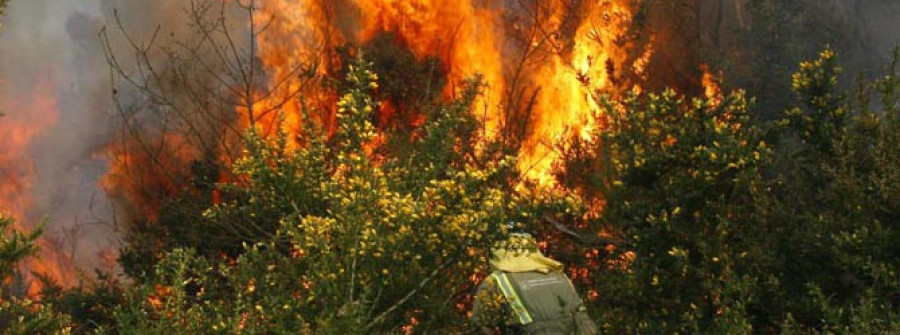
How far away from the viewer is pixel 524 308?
757 centimetres

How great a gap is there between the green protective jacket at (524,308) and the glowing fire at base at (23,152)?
12101 millimetres

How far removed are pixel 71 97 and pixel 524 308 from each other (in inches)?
517

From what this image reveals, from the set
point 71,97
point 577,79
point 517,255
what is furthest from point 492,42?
point 517,255

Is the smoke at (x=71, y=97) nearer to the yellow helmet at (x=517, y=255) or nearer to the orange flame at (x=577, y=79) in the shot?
the orange flame at (x=577, y=79)

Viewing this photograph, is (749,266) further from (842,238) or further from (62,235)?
(62,235)

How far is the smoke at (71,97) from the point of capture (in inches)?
698

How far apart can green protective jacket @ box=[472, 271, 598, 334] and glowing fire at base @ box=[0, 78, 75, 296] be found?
12.1 m

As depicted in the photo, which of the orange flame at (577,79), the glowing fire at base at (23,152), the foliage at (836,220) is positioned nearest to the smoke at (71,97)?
the glowing fire at base at (23,152)

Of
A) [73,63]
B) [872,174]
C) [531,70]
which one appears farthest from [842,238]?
[73,63]

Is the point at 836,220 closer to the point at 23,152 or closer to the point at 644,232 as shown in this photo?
the point at 644,232

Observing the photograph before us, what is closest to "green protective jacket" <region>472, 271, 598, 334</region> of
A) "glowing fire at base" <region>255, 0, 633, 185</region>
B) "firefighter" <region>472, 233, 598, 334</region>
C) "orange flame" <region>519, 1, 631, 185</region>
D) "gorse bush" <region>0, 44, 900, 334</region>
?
"firefighter" <region>472, 233, 598, 334</region>

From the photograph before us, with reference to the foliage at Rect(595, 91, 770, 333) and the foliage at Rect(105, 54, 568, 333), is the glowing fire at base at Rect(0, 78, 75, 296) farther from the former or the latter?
the foliage at Rect(595, 91, 770, 333)

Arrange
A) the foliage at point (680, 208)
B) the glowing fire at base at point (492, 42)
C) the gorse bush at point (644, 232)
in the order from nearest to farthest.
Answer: the gorse bush at point (644, 232) → the foliage at point (680, 208) → the glowing fire at base at point (492, 42)

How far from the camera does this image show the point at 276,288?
27.1ft
